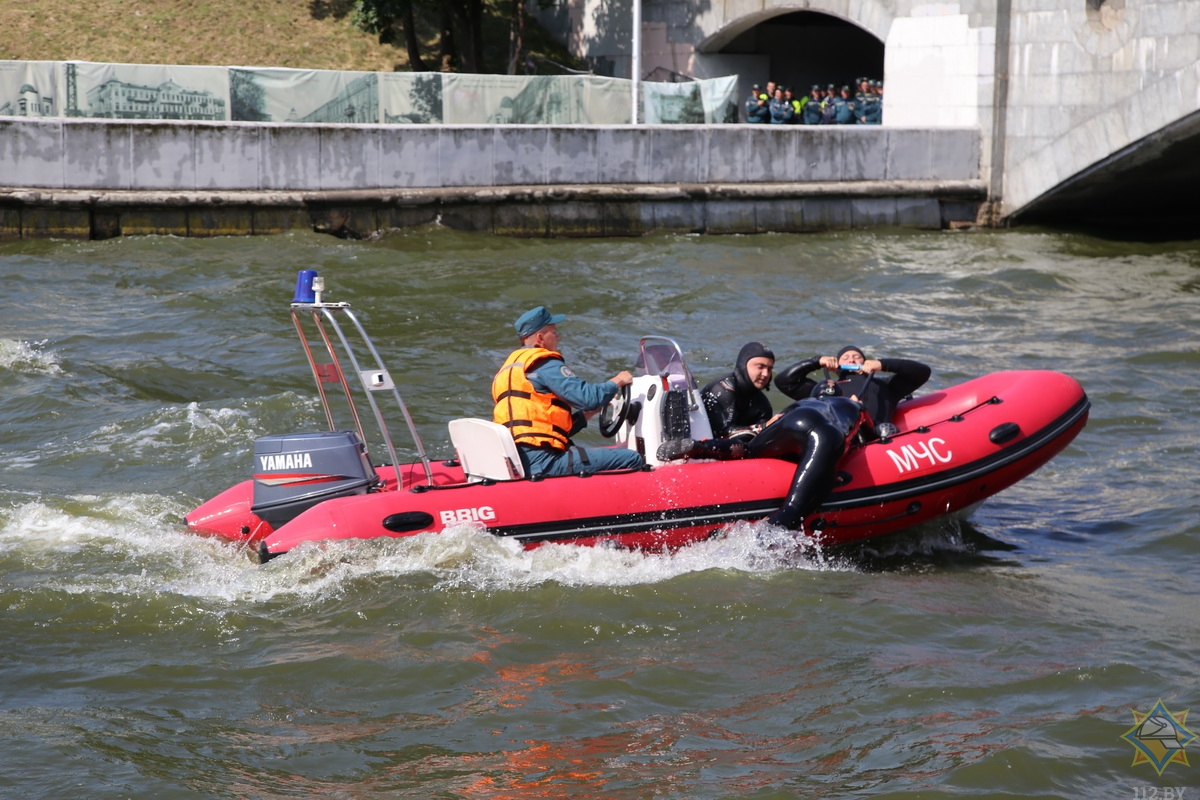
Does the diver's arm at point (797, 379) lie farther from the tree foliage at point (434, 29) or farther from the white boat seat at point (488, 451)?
the tree foliage at point (434, 29)

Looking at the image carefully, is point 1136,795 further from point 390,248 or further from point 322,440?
point 390,248

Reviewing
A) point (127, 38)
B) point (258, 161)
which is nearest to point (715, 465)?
point (258, 161)

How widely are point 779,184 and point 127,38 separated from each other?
559 inches

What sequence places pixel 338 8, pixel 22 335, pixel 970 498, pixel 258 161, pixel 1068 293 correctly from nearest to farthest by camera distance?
1. pixel 970 498
2. pixel 22 335
3. pixel 1068 293
4. pixel 258 161
5. pixel 338 8

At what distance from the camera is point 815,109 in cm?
2219

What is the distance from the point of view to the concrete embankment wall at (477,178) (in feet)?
53.8

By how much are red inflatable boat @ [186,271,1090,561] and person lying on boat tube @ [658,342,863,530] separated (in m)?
0.11

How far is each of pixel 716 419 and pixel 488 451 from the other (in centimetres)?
158

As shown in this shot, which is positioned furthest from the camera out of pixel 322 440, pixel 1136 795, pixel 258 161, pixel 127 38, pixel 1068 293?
pixel 127 38

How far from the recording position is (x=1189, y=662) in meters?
6.13

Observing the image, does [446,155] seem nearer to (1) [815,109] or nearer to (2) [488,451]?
(1) [815,109]

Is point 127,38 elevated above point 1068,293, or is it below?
above

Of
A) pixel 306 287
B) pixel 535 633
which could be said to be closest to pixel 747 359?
pixel 535 633
